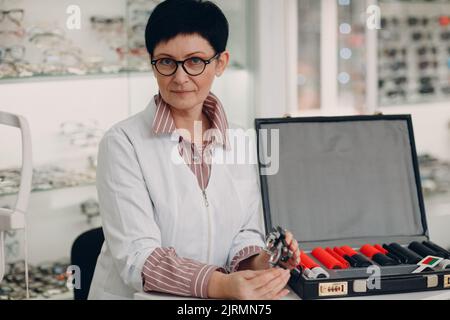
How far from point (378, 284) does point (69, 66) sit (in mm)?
1441

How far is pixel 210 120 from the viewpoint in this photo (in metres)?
1.30

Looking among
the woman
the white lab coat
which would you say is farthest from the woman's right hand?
the white lab coat

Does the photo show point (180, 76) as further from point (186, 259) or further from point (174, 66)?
point (186, 259)

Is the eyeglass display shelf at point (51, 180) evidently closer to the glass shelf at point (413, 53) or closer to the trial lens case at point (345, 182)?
the trial lens case at point (345, 182)

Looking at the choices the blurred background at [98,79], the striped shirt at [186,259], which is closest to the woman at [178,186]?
the striped shirt at [186,259]

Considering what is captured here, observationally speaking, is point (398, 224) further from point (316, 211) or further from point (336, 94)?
point (336, 94)

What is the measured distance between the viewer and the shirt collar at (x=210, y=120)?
122 cm

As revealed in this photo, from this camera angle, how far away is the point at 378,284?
1138 mm

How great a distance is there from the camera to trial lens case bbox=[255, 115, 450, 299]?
1.36m

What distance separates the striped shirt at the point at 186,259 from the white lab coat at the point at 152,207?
0.05 ft

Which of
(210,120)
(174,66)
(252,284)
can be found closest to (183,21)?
(174,66)

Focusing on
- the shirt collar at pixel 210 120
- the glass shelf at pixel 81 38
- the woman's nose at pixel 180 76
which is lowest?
the shirt collar at pixel 210 120

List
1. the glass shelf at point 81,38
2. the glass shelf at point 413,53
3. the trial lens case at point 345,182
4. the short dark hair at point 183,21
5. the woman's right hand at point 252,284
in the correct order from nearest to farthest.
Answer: the woman's right hand at point 252,284
the short dark hair at point 183,21
the trial lens case at point 345,182
the glass shelf at point 81,38
the glass shelf at point 413,53
